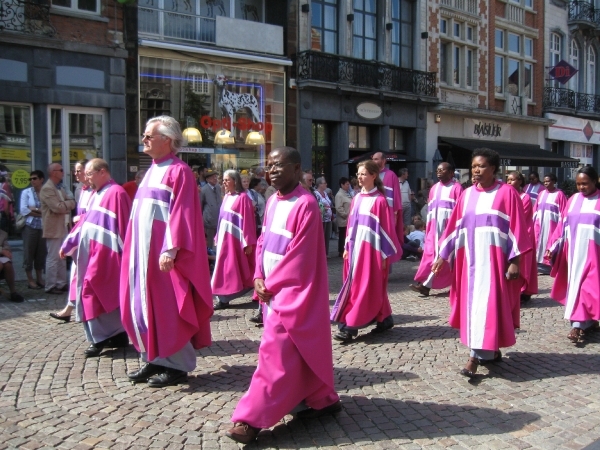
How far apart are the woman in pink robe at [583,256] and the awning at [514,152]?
17.3 metres

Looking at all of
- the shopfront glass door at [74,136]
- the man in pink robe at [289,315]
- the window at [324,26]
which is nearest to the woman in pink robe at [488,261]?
the man in pink robe at [289,315]

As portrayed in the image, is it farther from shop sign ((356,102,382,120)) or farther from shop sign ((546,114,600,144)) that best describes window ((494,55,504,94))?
shop sign ((356,102,382,120))

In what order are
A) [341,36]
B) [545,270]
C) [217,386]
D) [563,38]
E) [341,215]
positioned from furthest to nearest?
[563,38]
[341,36]
[341,215]
[545,270]
[217,386]

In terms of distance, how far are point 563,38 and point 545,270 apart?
23.3 m

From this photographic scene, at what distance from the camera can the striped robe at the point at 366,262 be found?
22.2 ft

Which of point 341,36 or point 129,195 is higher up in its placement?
point 341,36

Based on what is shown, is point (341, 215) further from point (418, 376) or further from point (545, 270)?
point (418, 376)

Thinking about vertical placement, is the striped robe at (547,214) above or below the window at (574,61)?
below

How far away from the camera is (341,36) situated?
70.5 feet

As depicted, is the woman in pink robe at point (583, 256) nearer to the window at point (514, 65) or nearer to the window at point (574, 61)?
the window at point (514, 65)

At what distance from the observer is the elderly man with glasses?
978cm

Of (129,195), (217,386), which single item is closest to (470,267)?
(217,386)

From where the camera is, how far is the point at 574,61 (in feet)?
110

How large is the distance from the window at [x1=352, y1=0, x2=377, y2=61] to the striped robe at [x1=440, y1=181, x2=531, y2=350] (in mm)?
17213
